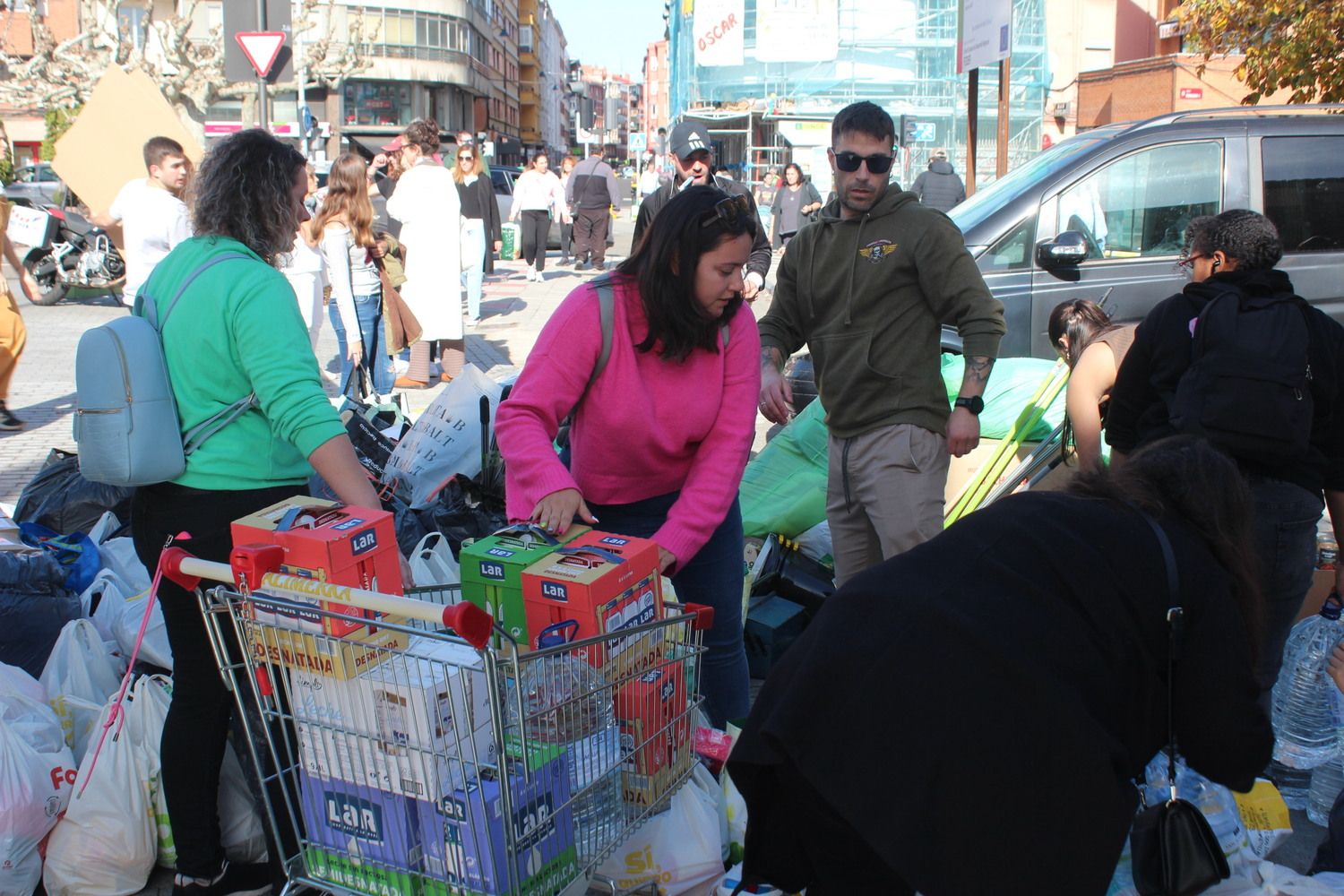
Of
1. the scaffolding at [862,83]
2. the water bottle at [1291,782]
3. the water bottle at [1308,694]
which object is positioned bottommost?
the water bottle at [1291,782]

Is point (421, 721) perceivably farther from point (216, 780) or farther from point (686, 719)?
point (216, 780)

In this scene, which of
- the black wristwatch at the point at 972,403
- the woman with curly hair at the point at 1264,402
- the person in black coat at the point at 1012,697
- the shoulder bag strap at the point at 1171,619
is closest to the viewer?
the person in black coat at the point at 1012,697

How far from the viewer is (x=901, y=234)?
366 centimetres

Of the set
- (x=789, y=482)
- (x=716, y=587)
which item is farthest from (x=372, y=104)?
(x=716, y=587)

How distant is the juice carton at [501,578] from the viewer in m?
2.50

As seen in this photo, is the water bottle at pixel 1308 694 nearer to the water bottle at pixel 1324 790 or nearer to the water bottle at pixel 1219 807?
the water bottle at pixel 1324 790

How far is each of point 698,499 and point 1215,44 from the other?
10350 millimetres

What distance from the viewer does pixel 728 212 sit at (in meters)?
2.89

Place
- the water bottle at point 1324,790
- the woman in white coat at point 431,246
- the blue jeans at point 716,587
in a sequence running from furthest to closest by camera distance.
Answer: the woman in white coat at point 431,246, the water bottle at point 1324,790, the blue jeans at point 716,587

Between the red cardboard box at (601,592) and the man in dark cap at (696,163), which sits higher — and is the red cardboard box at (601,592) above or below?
below

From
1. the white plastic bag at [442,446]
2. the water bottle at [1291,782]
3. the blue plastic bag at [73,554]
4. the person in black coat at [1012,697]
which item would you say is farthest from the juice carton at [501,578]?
the water bottle at [1291,782]

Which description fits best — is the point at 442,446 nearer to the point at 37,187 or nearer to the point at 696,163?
the point at 696,163

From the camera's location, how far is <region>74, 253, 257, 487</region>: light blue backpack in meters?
2.72

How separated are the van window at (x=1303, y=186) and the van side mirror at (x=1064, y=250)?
3.99ft
